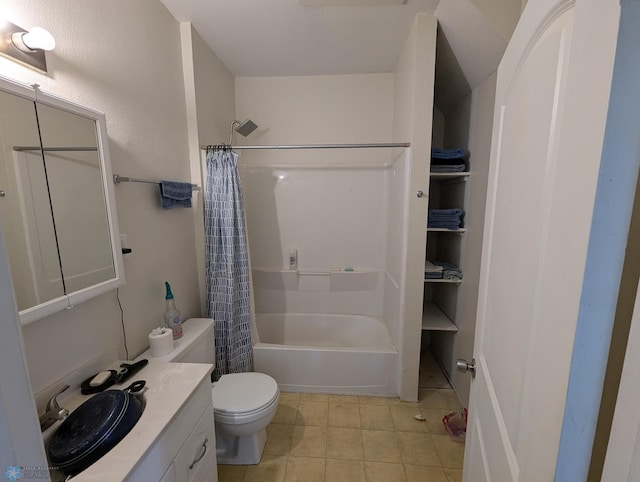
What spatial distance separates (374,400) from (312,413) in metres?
0.49

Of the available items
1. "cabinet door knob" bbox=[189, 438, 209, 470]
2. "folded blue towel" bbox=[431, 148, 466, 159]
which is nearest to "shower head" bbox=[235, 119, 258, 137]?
"folded blue towel" bbox=[431, 148, 466, 159]

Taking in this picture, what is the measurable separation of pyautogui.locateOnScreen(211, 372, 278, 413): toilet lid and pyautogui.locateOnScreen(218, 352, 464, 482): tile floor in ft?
1.43

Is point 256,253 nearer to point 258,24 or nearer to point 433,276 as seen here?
point 433,276

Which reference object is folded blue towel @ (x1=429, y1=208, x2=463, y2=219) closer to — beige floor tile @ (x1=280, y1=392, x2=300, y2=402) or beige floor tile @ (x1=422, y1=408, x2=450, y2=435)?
beige floor tile @ (x1=422, y1=408, x2=450, y2=435)

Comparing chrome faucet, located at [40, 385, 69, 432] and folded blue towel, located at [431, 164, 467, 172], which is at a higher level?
folded blue towel, located at [431, 164, 467, 172]

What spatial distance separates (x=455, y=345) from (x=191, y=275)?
208cm

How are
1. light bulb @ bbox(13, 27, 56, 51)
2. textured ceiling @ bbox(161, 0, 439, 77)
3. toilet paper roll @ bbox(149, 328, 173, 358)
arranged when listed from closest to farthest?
light bulb @ bbox(13, 27, 56, 51)
toilet paper roll @ bbox(149, 328, 173, 358)
textured ceiling @ bbox(161, 0, 439, 77)

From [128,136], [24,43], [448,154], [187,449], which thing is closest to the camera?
[24,43]

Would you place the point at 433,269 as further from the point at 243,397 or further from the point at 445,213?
the point at 243,397

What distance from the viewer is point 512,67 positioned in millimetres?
747

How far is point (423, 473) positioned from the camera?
1515mm

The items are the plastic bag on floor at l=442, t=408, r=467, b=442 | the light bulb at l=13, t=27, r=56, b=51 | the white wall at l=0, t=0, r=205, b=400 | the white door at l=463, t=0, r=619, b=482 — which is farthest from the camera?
the plastic bag on floor at l=442, t=408, r=467, b=442

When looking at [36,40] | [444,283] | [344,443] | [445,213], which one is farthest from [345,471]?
[36,40]

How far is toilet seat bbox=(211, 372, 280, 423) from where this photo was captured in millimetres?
1396
